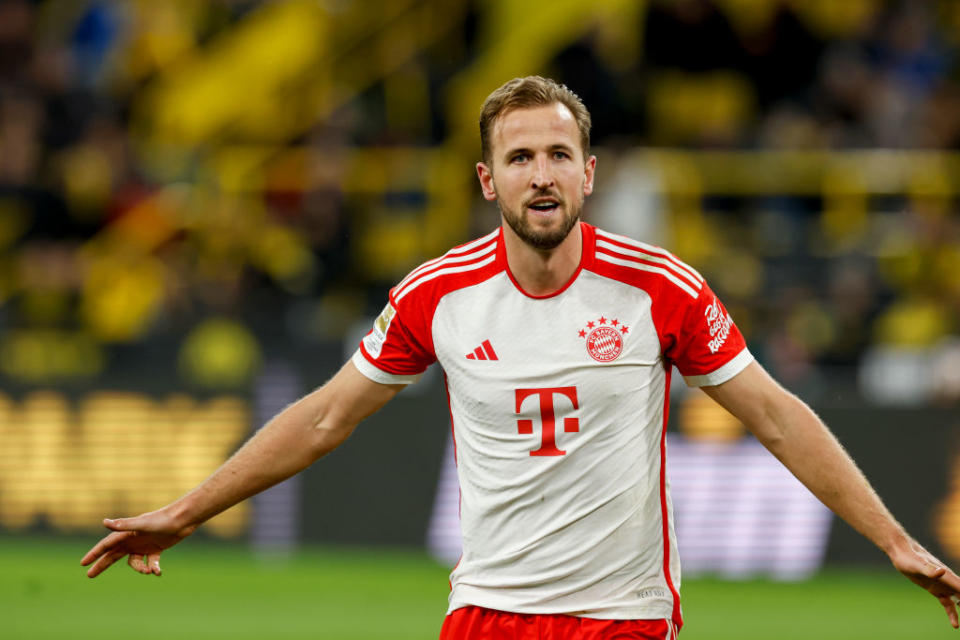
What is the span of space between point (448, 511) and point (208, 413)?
193 centimetres

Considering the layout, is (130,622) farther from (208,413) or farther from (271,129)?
(271,129)

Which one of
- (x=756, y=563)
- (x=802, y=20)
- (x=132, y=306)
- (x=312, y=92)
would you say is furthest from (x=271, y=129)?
(x=756, y=563)

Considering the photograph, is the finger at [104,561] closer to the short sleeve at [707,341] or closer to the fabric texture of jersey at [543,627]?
the fabric texture of jersey at [543,627]

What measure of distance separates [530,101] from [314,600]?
666 cm

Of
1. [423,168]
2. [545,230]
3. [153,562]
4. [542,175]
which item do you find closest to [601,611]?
[545,230]

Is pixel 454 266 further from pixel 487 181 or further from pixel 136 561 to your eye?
pixel 136 561

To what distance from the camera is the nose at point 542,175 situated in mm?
4723

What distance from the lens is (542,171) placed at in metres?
4.73

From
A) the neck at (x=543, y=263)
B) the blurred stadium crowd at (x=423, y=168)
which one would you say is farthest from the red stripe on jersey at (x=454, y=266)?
the blurred stadium crowd at (x=423, y=168)

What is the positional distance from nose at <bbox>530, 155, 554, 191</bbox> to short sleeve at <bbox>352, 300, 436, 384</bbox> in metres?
0.64

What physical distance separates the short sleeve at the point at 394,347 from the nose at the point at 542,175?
0.64m

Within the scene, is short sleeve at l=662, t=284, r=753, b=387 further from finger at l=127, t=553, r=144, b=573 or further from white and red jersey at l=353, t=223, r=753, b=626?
finger at l=127, t=553, r=144, b=573

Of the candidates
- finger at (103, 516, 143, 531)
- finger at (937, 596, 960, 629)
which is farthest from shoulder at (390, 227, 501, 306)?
finger at (937, 596, 960, 629)

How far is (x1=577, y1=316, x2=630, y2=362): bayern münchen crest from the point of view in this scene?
4918mm
